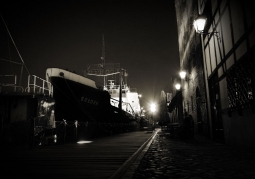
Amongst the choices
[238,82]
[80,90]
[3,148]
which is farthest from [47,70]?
[238,82]

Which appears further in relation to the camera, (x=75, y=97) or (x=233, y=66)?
(x=75, y=97)

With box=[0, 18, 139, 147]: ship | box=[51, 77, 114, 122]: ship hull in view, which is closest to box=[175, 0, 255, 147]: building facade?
box=[0, 18, 139, 147]: ship

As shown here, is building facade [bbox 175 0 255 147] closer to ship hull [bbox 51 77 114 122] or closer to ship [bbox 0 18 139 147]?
ship [bbox 0 18 139 147]

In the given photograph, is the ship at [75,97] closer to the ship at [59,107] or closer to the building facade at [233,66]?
the ship at [59,107]

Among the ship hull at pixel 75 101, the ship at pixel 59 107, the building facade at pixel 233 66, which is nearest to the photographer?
the building facade at pixel 233 66

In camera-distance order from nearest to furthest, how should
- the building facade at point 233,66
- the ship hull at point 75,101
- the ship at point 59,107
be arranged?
1. the building facade at point 233,66
2. the ship at point 59,107
3. the ship hull at point 75,101

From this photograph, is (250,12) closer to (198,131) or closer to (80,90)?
(198,131)

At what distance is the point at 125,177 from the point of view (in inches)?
119

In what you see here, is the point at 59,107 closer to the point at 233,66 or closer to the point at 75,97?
the point at 75,97

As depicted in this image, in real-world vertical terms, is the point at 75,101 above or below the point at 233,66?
below

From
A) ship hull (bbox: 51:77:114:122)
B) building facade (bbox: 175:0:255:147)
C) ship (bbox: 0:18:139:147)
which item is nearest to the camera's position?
building facade (bbox: 175:0:255:147)

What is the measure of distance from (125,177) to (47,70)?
49.3 ft

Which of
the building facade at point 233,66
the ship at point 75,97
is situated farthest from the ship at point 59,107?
the building facade at point 233,66

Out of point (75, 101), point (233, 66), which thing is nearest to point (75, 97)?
point (75, 101)
